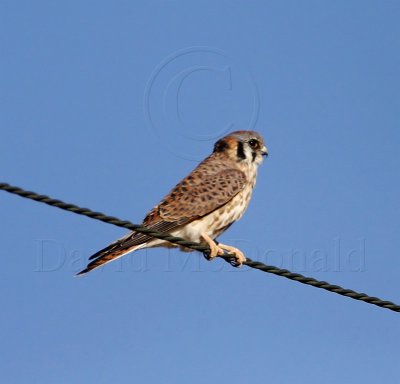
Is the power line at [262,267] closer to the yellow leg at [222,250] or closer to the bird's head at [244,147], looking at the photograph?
the yellow leg at [222,250]

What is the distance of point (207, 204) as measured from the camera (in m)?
7.50

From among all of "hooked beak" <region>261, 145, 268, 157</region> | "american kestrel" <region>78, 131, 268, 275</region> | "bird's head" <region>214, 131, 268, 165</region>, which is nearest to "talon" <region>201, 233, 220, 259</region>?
"american kestrel" <region>78, 131, 268, 275</region>

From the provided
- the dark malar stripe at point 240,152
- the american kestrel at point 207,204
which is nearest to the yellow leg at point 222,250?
the american kestrel at point 207,204

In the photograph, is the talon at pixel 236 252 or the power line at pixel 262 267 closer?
the power line at pixel 262 267

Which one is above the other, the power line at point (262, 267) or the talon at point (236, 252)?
the talon at point (236, 252)

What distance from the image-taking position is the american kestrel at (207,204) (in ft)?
22.9

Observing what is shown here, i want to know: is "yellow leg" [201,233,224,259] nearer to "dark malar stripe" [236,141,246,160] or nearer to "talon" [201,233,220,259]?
"talon" [201,233,220,259]

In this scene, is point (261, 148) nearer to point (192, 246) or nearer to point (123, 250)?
point (123, 250)

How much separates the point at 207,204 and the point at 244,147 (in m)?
1.00

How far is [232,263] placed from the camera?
6961 millimetres

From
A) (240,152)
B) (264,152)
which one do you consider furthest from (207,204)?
(264,152)

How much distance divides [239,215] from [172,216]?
2.20 feet

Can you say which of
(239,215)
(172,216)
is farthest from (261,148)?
(172,216)

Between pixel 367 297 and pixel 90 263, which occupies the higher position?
pixel 90 263
